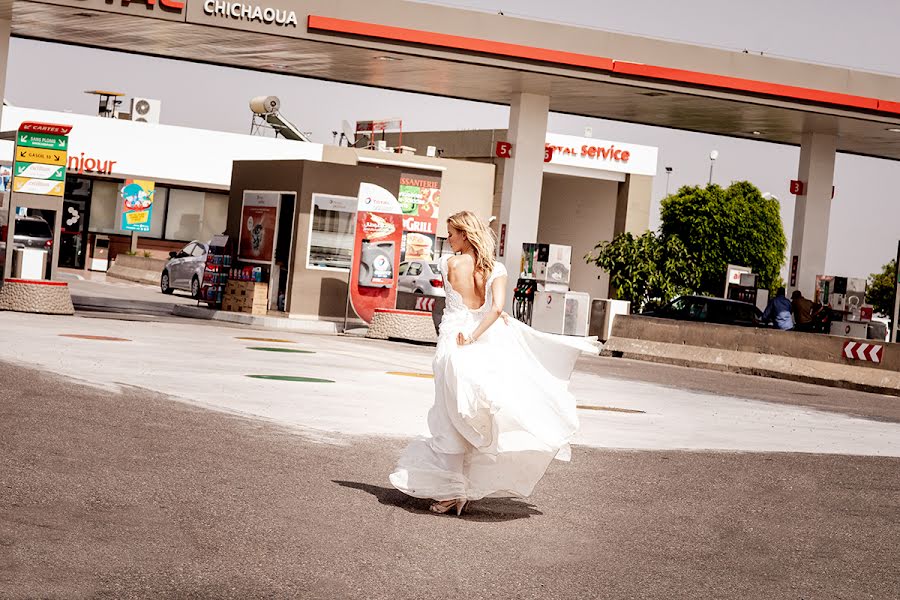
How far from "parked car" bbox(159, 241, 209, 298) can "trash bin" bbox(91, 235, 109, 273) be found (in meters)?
15.0

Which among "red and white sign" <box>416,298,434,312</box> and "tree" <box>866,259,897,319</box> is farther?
"tree" <box>866,259,897,319</box>

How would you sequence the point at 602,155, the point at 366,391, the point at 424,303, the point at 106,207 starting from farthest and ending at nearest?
the point at 602,155
the point at 106,207
the point at 424,303
the point at 366,391

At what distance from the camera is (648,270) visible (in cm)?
3803

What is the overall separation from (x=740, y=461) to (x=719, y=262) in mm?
66472

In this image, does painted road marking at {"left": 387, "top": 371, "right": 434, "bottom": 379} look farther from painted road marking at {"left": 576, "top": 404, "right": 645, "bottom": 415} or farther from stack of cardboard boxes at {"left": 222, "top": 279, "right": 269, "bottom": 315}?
stack of cardboard boxes at {"left": 222, "top": 279, "right": 269, "bottom": 315}

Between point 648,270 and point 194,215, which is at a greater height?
point 194,215

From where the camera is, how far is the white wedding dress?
25.9 feet

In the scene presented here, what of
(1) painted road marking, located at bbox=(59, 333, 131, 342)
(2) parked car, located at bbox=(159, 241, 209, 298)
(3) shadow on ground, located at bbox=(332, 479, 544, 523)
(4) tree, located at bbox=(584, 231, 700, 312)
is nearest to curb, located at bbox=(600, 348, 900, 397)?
(4) tree, located at bbox=(584, 231, 700, 312)

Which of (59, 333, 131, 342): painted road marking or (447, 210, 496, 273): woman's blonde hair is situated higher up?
(447, 210, 496, 273): woman's blonde hair

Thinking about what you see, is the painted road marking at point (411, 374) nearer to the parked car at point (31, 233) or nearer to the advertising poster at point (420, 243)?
the advertising poster at point (420, 243)

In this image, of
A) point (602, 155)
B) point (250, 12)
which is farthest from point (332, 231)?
point (602, 155)

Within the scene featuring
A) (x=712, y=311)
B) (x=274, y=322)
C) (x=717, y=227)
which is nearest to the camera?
(x=274, y=322)

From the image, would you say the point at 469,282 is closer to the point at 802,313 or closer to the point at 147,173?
the point at 802,313

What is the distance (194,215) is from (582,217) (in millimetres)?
19899
